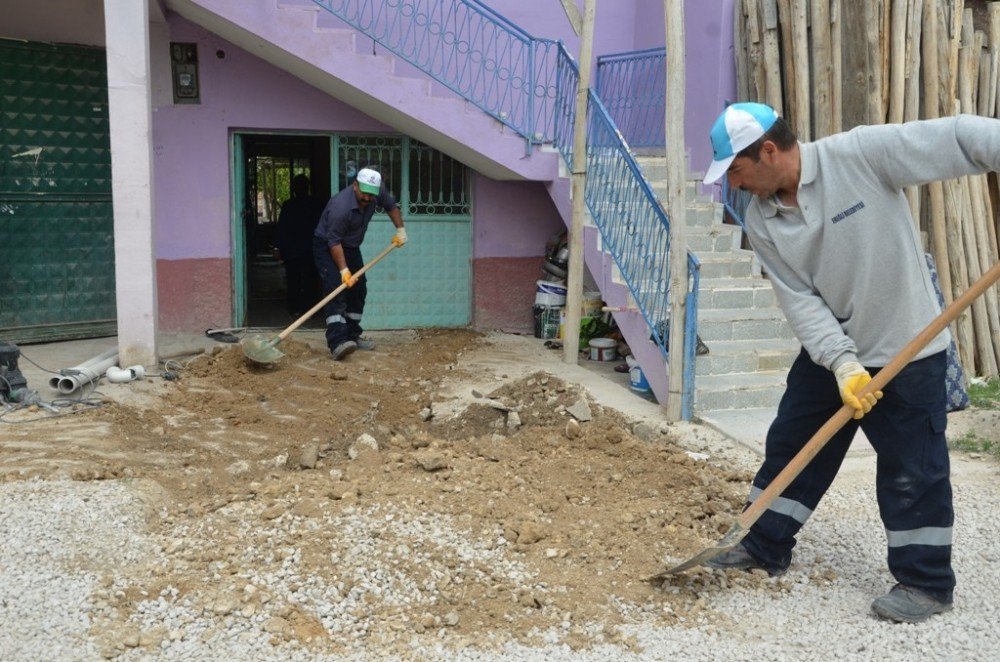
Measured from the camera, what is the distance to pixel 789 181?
3482mm

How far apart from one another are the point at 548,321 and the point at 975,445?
4.49m

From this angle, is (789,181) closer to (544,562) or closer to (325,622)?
(544,562)

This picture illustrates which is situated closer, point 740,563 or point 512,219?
point 740,563

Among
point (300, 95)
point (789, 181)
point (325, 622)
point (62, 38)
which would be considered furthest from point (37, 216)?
point (789, 181)

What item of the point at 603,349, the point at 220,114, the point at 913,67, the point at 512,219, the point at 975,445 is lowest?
the point at 975,445

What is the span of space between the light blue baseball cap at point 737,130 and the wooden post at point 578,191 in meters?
4.21

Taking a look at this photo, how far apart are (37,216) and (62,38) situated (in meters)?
1.70

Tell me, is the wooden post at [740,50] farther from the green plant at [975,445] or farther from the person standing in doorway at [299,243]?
the person standing in doorway at [299,243]

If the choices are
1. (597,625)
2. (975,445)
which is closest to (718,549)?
(597,625)

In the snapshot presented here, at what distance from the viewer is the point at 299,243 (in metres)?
10.8

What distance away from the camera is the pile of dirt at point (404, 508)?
12.0 feet

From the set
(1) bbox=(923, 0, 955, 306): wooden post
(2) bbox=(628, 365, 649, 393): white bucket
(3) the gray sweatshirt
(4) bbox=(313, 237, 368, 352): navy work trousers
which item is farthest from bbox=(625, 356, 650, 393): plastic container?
(3) the gray sweatshirt

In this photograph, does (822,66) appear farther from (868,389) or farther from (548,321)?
(868,389)

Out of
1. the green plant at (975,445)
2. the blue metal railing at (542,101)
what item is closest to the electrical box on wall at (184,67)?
the blue metal railing at (542,101)
